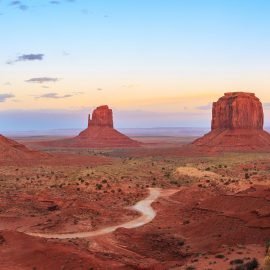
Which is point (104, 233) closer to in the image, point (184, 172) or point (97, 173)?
point (97, 173)

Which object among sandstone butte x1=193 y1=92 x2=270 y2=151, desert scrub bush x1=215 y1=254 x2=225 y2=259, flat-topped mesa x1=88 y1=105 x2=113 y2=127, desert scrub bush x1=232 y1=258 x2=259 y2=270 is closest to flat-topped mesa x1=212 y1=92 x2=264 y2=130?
sandstone butte x1=193 y1=92 x2=270 y2=151

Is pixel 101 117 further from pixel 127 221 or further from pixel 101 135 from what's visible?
pixel 127 221

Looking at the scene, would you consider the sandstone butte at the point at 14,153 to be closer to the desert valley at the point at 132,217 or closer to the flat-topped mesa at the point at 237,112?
the desert valley at the point at 132,217

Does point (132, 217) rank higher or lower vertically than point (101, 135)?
lower

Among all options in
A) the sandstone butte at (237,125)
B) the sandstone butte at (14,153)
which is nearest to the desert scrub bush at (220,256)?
the sandstone butte at (14,153)

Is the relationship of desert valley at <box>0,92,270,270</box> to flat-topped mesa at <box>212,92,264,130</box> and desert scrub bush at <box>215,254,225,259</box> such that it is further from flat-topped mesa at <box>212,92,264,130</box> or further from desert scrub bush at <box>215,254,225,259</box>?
flat-topped mesa at <box>212,92,264,130</box>

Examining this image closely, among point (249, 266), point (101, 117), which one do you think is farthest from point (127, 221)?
point (101, 117)
